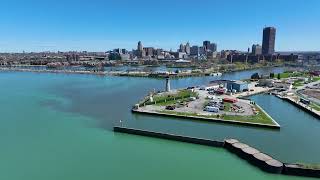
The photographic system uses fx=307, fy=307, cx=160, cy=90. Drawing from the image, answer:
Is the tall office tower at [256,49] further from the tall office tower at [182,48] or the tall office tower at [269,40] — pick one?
the tall office tower at [182,48]

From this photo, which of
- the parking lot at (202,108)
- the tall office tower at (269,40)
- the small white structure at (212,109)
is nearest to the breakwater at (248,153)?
the parking lot at (202,108)

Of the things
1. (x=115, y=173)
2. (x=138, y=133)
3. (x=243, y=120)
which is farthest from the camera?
(x=243, y=120)

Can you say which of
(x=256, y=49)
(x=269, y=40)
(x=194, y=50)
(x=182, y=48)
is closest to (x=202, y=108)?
(x=269, y=40)

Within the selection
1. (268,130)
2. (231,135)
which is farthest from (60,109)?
(268,130)

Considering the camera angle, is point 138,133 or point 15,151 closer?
point 15,151

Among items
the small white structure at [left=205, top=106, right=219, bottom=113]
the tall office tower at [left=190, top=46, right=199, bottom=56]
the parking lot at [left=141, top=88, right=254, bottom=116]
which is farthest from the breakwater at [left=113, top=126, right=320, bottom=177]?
the tall office tower at [left=190, top=46, right=199, bottom=56]

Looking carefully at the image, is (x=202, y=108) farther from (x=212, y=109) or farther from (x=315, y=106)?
(x=315, y=106)

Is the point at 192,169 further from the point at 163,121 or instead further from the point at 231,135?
the point at 163,121

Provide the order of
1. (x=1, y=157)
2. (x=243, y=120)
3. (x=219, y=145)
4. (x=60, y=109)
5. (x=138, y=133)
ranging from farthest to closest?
(x=60, y=109) < (x=243, y=120) < (x=138, y=133) < (x=219, y=145) < (x=1, y=157)
